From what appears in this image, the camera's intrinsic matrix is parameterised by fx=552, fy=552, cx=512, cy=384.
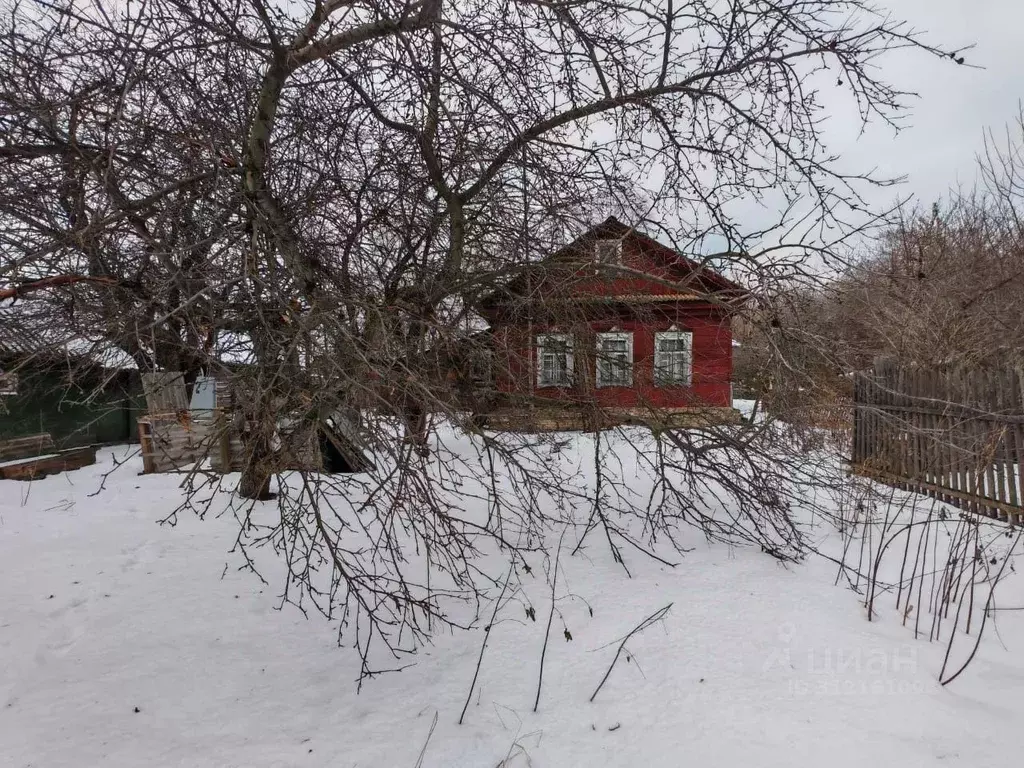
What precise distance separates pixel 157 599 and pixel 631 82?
518 cm

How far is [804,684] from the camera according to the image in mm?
2719

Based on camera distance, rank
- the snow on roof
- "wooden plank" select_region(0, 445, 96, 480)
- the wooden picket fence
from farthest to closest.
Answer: "wooden plank" select_region(0, 445, 96, 480) < the wooden picket fence < the snow on roof

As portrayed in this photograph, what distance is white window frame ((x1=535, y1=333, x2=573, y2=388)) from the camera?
477 cm

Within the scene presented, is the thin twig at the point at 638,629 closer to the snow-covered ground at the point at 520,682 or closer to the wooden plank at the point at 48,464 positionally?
the snow-covered ground at the point at 520,682

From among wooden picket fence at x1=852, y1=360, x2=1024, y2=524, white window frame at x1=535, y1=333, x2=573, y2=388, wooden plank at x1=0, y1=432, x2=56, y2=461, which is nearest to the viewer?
white window frame at x1=535, y1=333, x2=573, y2=388

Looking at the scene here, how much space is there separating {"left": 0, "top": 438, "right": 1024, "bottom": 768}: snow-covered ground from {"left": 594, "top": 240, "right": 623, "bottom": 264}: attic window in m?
2.50

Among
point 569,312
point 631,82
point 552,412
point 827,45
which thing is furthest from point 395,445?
point 827,45

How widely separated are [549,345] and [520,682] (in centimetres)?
269

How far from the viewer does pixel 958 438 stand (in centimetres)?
500

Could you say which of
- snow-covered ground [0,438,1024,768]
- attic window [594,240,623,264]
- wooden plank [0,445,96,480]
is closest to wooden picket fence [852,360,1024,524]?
snow-covered ground [0,438,1024,768]

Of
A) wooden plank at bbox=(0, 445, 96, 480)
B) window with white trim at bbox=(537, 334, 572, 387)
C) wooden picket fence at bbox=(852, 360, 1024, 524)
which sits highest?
window with white trim at bbox=(537, 334, 572, 387)

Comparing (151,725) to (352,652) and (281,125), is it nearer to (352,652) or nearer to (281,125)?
(352,652)

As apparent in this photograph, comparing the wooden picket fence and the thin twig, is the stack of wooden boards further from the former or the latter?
the wooden picket fence

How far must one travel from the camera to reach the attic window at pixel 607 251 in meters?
4.43
